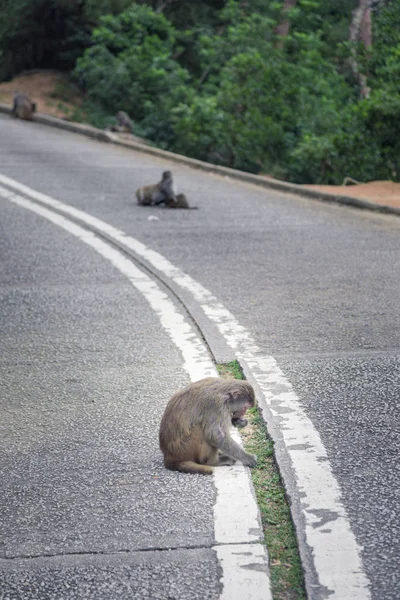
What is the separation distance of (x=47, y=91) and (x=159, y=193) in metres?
24.5

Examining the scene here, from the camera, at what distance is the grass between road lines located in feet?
11.2

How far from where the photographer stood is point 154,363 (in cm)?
614

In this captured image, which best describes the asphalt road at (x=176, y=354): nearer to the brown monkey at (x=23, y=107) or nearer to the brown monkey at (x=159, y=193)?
the brown monkey at (x=159, y=193)

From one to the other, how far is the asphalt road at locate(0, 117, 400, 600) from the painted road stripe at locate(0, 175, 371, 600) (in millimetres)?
59

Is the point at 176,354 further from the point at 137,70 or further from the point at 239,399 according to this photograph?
the point at 137,70

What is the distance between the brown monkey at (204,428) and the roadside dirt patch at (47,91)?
1147 inches

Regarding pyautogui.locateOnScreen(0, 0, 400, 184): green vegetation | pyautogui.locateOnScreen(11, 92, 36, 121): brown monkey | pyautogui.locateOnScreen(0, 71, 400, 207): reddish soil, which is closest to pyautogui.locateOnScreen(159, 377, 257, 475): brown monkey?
pyautogui.locateOnScreen(0, 0, 400, 184): green vegetation

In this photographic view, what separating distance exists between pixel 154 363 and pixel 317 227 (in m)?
5.95

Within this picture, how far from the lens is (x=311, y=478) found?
4266 mm

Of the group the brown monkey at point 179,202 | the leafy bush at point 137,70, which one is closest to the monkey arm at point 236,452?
the brown monkey at point 179,202

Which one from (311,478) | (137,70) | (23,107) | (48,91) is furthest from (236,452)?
(48,91)

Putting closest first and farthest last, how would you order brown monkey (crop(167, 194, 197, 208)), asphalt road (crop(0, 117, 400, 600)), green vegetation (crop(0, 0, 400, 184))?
asphalt road (crop(0, 117, 400, 600)), brown monkey (crop(167, 194, 197, 208)), green vegetation (crop(0, 0, 400, 184))

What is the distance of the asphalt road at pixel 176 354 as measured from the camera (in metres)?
3.91

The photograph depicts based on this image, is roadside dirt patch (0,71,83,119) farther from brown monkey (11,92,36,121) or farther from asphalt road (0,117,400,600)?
asphalt road (0,117,400,600)
